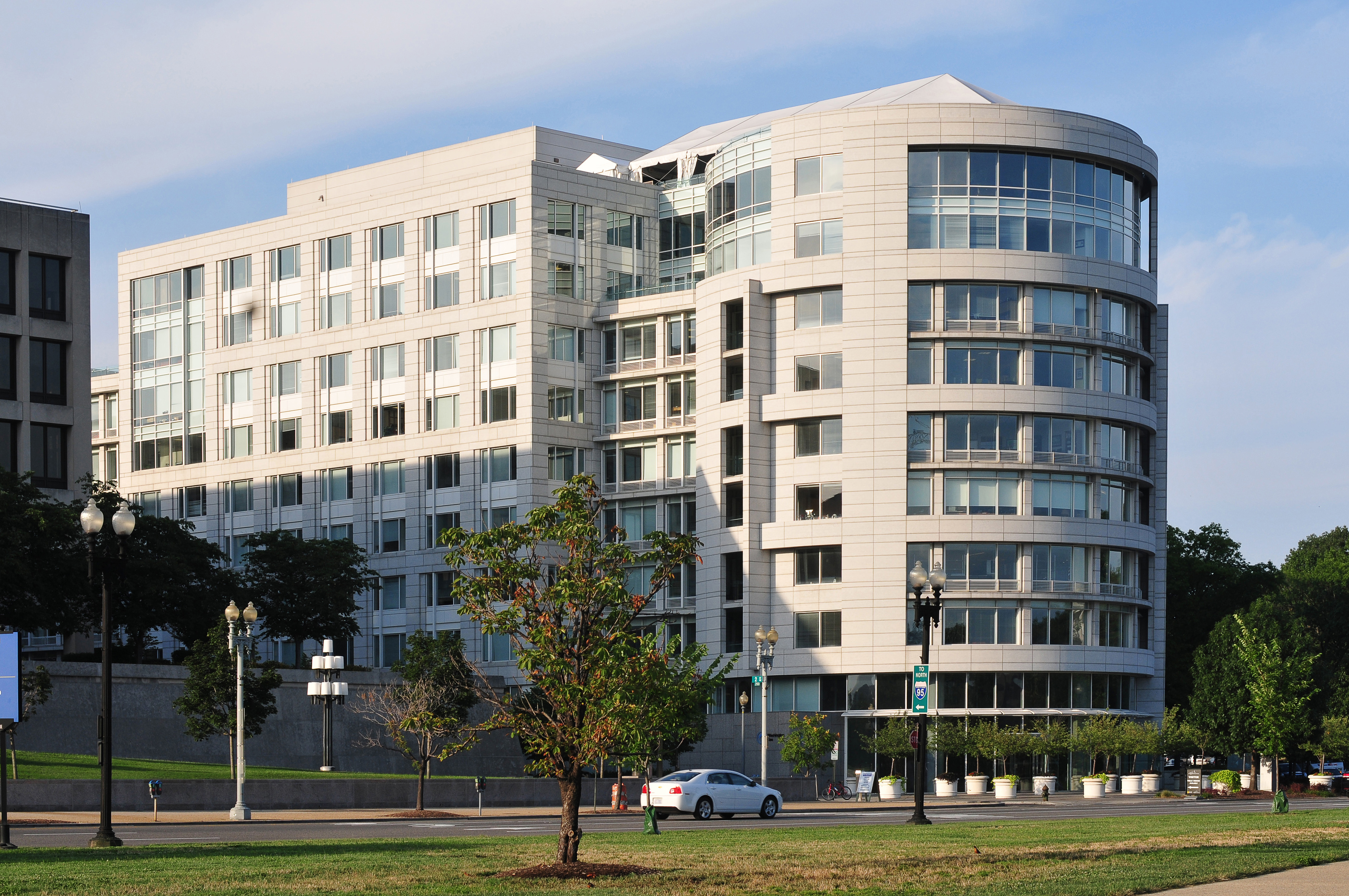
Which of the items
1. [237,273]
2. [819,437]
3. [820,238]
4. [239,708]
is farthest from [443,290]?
[239,708]

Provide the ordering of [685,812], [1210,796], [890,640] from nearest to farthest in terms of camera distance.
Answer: [685,812] → [1210,796] → [890,640]

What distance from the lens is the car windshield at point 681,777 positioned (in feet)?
159

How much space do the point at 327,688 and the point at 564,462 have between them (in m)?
32.2

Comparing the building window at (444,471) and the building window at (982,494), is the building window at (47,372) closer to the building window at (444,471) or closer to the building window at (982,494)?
the building window at (444,471)

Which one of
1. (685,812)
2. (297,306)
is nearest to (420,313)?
(297,306)

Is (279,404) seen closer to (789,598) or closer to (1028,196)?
(789,598)

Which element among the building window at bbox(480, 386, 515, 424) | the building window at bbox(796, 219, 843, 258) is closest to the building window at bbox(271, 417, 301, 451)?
the building window at bbox(480, 386, 515, 424)

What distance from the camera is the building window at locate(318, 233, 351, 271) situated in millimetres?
105562

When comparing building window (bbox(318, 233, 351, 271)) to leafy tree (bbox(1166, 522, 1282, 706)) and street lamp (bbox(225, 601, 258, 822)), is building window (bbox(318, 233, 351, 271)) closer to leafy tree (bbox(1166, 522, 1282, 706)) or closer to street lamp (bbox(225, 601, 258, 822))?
street lamp (bbox(225, 601, 258, 822))

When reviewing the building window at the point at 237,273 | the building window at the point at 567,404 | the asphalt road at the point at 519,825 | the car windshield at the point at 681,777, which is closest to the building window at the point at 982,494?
the building window at the point at 567,404

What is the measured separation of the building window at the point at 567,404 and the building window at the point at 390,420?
32.6 ft

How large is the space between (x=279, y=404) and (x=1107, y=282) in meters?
50.9

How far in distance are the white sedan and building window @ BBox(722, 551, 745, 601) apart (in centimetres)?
3838

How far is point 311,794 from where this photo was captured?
55500 mm
